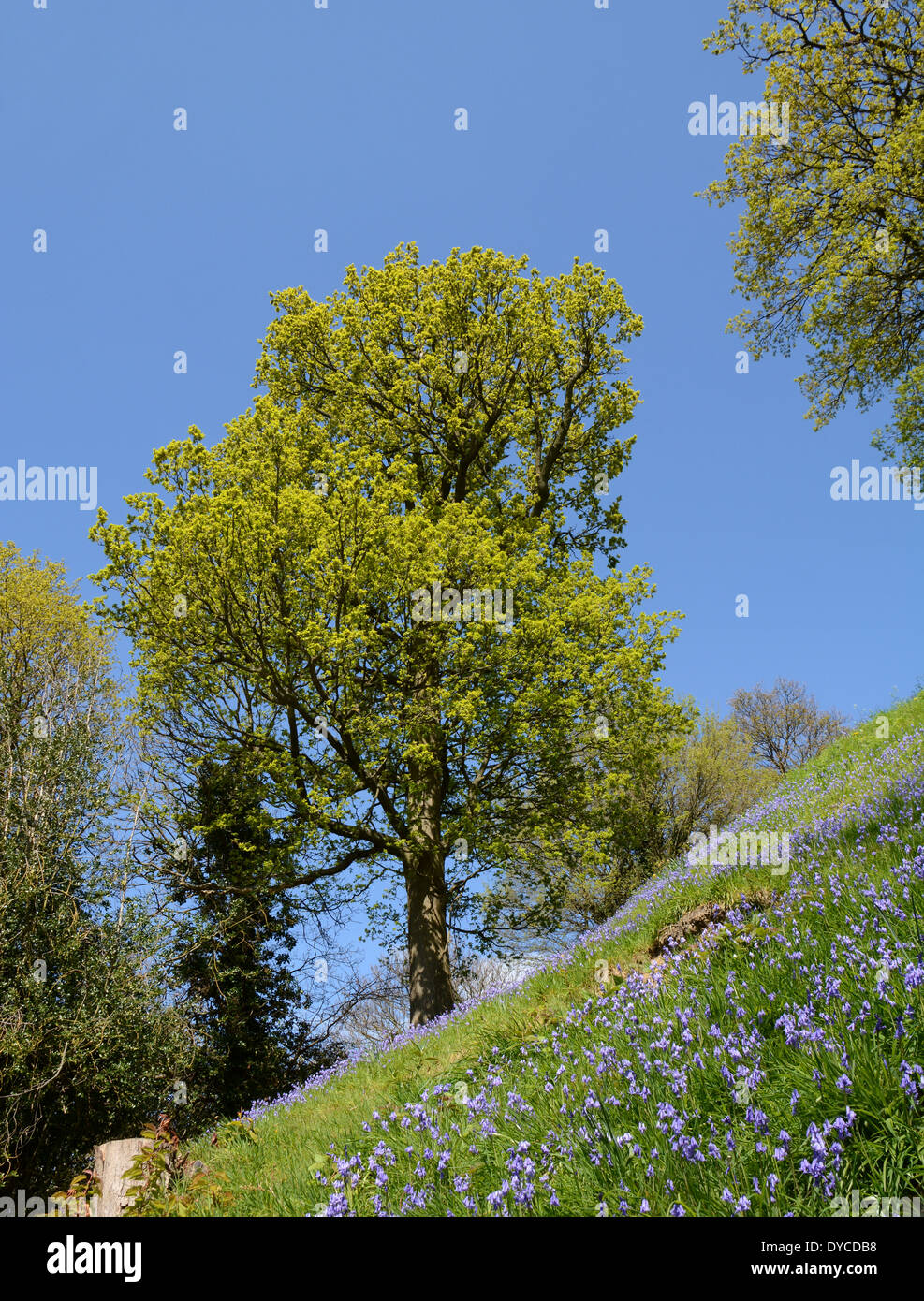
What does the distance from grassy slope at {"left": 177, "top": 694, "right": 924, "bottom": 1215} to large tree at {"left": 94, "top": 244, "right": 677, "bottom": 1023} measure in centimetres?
770

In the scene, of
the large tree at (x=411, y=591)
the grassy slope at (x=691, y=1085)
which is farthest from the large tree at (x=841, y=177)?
the grassy slope at (x=691, y=1085)

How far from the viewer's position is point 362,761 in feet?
52.1

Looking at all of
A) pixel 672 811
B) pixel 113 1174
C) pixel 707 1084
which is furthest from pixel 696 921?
pixel 672 811

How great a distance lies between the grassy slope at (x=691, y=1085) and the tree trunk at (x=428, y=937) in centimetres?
800

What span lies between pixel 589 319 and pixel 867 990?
18.5m

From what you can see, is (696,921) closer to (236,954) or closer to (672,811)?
(236,954)

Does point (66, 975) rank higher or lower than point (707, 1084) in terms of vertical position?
lower

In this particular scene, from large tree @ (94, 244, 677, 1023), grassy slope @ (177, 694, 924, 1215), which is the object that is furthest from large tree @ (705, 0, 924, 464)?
grassy slope @ (177, 694, 924, 1215)

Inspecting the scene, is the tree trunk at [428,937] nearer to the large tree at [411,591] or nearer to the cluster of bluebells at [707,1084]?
the large tree at [411,591]

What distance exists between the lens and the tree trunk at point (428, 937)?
50.6 feet

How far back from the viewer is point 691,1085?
4.18 m

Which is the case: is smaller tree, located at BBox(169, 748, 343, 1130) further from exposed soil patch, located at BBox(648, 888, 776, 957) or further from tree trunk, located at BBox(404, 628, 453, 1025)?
exposed soil patch, located at BBox(648, 888, 776, 957)

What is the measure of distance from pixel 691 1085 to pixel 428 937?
1268 centimetres
